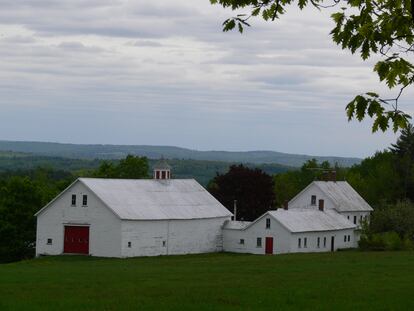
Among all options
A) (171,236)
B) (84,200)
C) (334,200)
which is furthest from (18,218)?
(334,200)

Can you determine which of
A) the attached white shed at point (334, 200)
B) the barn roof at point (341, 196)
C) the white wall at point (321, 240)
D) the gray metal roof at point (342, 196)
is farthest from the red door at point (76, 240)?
the gray metal roof at point (342, 196)

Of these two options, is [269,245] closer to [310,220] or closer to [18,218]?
[310,220]

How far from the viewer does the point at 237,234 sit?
234 feet

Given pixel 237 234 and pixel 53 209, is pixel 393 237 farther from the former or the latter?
pixel 53 209

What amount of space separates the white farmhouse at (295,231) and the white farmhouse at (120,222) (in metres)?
2.77

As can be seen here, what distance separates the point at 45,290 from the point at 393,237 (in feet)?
150

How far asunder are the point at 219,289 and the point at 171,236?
40.3 m

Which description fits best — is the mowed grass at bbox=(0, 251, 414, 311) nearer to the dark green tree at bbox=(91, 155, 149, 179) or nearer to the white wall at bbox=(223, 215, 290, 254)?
the white wall at bbox=(223, 215, 290, 254)

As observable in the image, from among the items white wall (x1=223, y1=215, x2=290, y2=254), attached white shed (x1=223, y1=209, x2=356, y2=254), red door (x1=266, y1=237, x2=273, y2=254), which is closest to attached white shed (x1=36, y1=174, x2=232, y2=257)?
white wall (x1=223, y1=215, x2=290, y2=254)

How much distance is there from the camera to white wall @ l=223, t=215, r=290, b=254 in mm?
68062

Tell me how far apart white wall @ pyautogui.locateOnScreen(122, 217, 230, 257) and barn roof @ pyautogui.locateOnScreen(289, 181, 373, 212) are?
44.6 feet

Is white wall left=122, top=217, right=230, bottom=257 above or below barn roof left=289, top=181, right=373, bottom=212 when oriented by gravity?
below

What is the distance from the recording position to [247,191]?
85.6 metres

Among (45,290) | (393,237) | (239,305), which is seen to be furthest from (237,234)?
(239,305)
